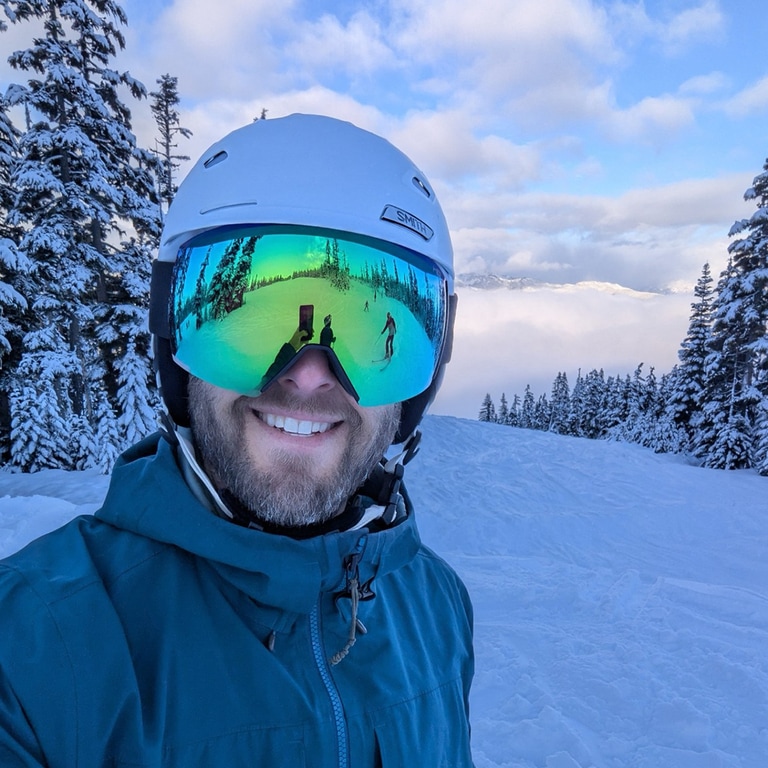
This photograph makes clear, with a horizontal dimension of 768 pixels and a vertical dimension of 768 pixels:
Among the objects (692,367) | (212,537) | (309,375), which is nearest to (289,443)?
(309,375)

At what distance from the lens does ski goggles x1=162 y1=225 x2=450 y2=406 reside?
60.7 inches

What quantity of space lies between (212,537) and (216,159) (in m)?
1.41

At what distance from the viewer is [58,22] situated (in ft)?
39.4

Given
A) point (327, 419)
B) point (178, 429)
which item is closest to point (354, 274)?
point (327, 419)

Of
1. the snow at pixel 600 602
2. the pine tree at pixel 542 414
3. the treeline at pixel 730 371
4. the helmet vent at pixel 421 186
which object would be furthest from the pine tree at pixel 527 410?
the helmet vent at pixel 421 186

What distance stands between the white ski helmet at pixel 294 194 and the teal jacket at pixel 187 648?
715 millimetres

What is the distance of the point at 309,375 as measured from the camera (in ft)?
5.16

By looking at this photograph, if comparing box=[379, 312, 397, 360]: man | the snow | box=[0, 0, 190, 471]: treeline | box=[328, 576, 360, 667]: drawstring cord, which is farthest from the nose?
box=[0, 0, 190, 471]: treeline

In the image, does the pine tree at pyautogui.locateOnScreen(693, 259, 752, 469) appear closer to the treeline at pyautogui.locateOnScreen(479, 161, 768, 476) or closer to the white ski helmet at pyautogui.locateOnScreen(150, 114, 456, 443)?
the treeline at pyautogui.locateOnScreen(479, 161, 768, 476)

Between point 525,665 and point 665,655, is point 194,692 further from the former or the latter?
point 665,655

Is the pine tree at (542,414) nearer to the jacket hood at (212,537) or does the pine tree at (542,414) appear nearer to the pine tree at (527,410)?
the pine tree at (527,410)

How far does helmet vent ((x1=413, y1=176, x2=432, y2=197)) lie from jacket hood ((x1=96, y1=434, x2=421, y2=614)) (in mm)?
1468

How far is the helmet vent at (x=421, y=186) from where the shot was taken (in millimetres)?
2084

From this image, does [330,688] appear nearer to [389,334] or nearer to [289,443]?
[289,443]
